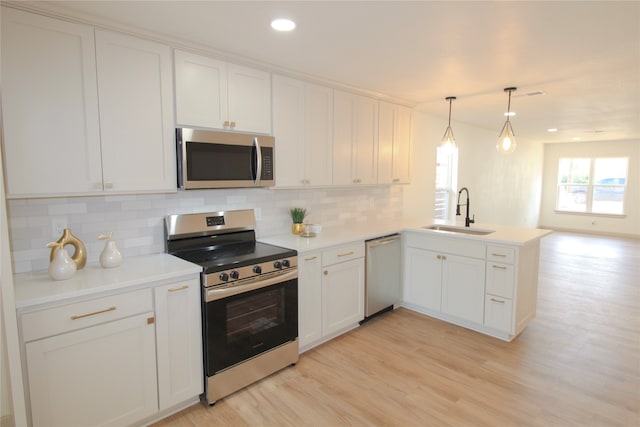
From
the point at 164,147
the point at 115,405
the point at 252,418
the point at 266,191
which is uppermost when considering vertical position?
the point at 164,147

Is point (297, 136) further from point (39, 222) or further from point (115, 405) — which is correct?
point (115, 405)

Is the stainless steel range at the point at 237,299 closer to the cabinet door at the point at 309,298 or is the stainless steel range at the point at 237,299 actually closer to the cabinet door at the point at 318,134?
the cabinet door at the point at 309,298

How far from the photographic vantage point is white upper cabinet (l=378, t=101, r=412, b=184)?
13.4ft

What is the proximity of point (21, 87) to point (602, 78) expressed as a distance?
14.6ft

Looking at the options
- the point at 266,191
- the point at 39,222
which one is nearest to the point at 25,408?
the point at 39,222

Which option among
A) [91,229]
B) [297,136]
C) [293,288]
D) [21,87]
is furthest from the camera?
[297,136]

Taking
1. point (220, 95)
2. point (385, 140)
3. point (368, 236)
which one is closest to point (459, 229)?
point (368, 236)

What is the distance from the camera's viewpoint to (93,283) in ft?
6.24

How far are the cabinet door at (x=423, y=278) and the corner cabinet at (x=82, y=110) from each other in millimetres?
2523

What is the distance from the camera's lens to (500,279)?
319 centimetres

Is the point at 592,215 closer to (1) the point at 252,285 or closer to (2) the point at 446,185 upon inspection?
(2) the point at 446,185

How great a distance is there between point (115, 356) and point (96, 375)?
119mm

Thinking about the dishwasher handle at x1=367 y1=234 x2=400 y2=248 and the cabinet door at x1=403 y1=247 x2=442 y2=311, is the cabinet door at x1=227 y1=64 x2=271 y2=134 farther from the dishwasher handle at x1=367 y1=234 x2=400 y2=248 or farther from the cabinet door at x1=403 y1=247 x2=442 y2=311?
the cabinet door at x1=403 y1=247 x2=442 y2=311

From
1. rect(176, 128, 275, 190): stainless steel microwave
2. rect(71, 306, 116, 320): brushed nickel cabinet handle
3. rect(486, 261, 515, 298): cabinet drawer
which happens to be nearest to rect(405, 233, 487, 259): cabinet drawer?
rect(486, 261, 515, 298): cabinet drawer
